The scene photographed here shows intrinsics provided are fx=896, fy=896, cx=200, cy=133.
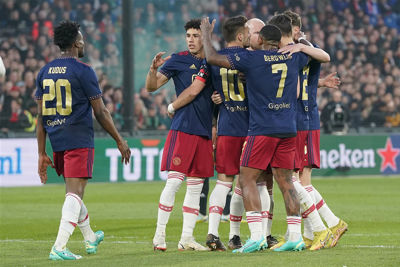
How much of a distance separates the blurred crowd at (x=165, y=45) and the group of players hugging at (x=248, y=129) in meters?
11.0

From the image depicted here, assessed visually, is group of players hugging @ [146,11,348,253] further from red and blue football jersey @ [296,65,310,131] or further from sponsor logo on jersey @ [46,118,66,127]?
sponsor logo on jersey @ [46,118,66,127]

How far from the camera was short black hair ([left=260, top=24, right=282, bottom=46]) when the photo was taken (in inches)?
309

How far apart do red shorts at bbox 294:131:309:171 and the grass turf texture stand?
33.6 inches

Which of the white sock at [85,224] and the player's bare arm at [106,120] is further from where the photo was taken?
the white sock at [85,224]

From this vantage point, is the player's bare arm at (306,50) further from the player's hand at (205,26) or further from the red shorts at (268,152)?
the red shorts at (268,152)

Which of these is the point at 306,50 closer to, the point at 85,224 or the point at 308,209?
the point at 308,209

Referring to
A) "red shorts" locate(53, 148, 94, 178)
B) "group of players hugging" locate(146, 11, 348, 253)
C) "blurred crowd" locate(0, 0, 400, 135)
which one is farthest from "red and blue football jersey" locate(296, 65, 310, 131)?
"blurred crowd" locate(0, 0, 400, 135)

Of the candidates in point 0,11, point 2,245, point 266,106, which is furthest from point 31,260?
point 0,11

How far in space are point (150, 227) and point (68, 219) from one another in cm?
353

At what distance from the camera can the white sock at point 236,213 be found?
846cm

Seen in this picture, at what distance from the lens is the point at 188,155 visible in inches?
326

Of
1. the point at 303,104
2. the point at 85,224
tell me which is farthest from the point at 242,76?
the point at 85,224

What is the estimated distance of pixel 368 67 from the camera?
25.2 m

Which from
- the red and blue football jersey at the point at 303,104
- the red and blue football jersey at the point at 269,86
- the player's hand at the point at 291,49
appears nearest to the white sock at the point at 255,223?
the red and blue football jersey at the point at 269,86
